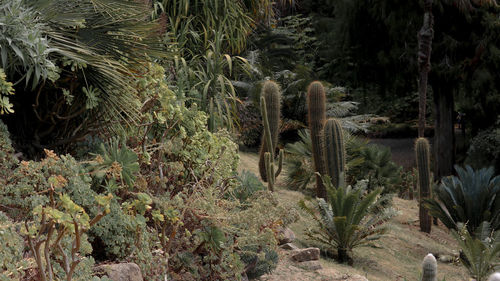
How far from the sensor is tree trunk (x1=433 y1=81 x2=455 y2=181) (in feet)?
45.8

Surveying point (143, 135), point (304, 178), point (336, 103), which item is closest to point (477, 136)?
point (336, 103)

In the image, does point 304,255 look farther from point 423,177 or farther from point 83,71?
point 423,177

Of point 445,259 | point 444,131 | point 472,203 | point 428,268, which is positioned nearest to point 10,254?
point 428,268

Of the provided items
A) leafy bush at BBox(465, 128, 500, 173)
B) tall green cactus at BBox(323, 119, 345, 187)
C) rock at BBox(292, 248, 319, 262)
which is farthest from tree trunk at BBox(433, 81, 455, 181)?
rock at BBox(292, 248, 319, 262)

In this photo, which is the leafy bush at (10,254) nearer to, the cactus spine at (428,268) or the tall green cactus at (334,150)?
the cactus spine at (428,268)

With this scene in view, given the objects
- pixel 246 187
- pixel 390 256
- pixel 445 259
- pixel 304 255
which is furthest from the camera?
pixel 445 259

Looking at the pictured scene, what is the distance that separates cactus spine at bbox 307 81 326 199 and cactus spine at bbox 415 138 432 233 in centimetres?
186

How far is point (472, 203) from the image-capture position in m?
8.59

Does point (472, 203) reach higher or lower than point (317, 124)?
lower

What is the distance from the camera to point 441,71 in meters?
13.3

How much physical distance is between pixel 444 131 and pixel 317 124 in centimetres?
712

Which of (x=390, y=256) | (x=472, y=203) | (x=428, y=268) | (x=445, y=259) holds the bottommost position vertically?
(x=445, y=259)

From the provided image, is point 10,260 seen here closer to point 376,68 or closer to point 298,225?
point 298,225

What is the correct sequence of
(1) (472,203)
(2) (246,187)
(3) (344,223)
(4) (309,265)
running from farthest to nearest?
1. (1) (472,203)
2. (3) (344,223)
3. (2) (246,187)
4. (4) (309,265)
